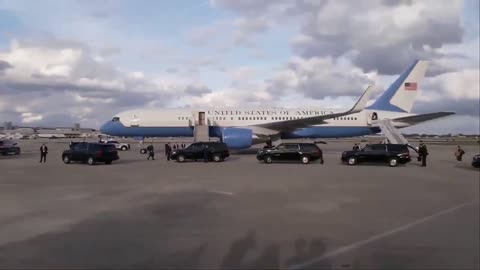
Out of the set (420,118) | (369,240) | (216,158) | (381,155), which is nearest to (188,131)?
(216,158)

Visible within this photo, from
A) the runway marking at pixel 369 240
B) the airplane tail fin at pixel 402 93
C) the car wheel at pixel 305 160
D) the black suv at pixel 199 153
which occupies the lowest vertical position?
the runway marking at pixel 369 240

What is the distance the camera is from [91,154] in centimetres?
2809

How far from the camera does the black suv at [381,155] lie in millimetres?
26875

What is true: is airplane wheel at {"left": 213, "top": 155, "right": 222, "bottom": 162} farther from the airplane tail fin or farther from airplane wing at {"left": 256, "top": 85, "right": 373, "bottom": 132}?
the airplane tail fin

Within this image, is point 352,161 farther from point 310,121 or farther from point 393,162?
point 310,121

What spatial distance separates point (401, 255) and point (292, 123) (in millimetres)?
30412

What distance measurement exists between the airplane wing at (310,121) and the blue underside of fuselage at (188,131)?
5.62 ft

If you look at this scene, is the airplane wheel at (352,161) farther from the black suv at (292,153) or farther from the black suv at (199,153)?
the black suv at (199,153)

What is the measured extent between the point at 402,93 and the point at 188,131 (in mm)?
21289

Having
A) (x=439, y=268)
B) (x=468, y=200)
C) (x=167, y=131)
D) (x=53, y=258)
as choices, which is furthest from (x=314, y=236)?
(x=167, y=131)

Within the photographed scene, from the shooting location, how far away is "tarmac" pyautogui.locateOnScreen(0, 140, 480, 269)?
682cm

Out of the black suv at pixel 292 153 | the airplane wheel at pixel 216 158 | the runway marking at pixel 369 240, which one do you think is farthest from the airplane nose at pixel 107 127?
the runway marking at pixel 369 240

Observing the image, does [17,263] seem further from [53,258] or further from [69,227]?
[69,227]

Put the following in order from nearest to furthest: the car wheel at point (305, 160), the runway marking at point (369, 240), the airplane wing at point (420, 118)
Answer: the runway marking at point (369, 240) < the car wheel at point (305, 160) < the airplane wing at point (420, 118)
